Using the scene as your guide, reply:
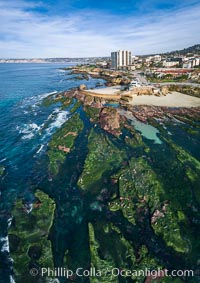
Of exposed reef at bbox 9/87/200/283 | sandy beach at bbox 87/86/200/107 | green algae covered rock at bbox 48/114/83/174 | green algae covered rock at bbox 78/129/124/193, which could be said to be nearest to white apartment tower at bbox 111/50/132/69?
sandy beach at bbox 87/86/200/107

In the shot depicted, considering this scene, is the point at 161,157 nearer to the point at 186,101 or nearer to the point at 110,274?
the point at 110,274

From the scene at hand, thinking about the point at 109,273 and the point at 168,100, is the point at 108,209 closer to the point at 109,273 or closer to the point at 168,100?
the point at 109,273

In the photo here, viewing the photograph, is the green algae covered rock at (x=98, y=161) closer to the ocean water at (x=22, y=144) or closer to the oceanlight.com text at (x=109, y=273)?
the ocean water at (x=22, y=144)

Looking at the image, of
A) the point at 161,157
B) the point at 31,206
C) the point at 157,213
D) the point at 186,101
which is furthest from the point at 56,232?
the point at 186,101

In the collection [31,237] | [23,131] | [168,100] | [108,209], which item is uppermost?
[168,100]

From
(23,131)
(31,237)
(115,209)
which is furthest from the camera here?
(23,131)

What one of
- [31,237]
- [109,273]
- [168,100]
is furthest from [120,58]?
[109,273]
